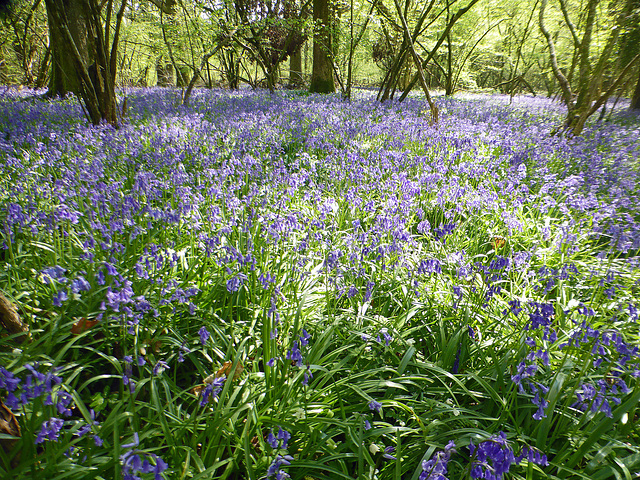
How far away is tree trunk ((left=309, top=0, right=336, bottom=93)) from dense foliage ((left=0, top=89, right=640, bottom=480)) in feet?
39.7

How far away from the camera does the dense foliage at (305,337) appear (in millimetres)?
1455

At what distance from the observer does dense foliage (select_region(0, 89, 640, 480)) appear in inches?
57.3

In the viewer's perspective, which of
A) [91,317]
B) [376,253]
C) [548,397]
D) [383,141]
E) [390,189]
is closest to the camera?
[548,397]

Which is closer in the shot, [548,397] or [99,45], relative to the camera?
[548,397]

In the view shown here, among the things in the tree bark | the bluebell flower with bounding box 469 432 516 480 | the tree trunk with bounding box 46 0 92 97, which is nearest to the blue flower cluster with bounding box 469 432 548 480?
the bluebell flower with bounding box 469 432 516 480

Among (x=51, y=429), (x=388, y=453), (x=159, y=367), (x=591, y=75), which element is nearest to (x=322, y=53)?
(x=591, y=75)

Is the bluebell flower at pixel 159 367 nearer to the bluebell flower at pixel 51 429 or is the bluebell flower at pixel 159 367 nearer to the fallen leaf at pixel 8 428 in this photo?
the bluebell flower at pixel 51 429

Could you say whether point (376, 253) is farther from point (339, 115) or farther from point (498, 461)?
point (339, 115)

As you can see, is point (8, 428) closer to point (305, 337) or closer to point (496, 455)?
point (305, 337)

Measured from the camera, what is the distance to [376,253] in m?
3.20

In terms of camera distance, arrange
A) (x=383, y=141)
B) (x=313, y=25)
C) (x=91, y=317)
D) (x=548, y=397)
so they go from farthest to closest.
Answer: (x=313, y=25) < (x=383, y=141) < (x=91, y=317) < (x=548, y=397)

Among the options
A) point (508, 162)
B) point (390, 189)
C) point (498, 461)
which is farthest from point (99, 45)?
point (498, 461)

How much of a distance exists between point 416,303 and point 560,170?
479cm

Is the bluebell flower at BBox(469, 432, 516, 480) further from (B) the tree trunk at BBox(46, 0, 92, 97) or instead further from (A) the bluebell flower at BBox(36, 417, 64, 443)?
(B) the tree trunk at BBox(46, 0, 92, 97)
